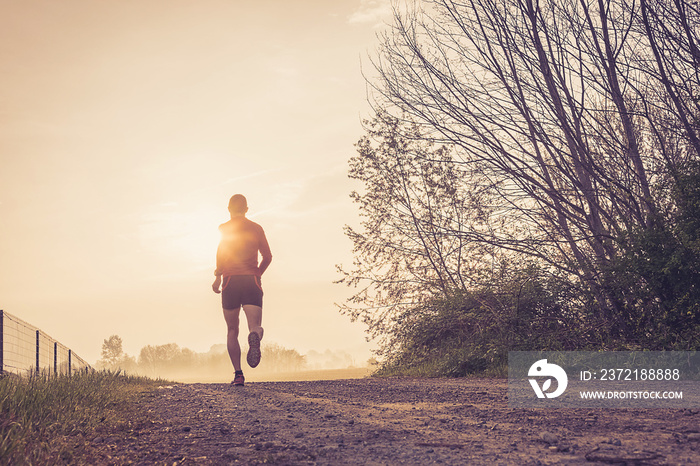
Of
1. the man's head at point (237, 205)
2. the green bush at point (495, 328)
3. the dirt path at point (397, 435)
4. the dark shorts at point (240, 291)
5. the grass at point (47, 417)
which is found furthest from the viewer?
the green bush at point (495, 328)

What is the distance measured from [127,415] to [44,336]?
9.82 m

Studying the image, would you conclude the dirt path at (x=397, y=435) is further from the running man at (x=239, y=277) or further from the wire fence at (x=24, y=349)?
the wire fence at (x=24, y=349)

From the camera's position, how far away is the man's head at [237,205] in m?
8.47

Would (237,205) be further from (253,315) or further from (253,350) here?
(253,350)

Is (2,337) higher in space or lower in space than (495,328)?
higher

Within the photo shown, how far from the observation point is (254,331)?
787 cm

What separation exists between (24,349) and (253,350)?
6.35m

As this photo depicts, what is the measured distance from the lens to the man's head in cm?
847

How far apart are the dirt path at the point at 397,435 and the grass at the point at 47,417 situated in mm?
244

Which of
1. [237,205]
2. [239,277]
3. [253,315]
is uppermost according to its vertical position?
[237,205]

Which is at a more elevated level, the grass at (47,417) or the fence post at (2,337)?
the fence post at (2,337)

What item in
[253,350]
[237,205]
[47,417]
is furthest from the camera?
[237,205]

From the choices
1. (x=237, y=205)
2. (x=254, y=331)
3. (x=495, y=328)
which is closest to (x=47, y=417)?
(x=254, y=331)

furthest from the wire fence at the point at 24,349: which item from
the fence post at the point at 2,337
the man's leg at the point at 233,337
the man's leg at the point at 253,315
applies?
the man's leg at the point at 253,315
